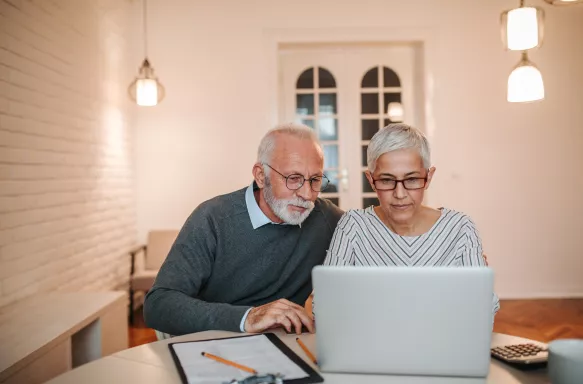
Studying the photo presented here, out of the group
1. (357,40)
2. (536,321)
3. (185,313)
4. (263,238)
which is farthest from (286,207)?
(357,40)

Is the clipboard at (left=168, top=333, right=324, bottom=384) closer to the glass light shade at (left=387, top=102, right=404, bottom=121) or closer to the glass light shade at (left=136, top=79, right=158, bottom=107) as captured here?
the glass light shade at (left=136, top=79, right=158, bottom=107)

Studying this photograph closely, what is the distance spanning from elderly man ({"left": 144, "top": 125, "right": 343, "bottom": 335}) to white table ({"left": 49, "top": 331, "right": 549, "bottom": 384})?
1.76 ft

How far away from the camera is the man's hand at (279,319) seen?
141 centimetres

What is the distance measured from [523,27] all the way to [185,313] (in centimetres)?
261

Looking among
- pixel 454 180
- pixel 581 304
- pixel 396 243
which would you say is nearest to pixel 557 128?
pixel 454 180

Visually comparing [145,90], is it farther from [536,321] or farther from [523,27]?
[536,321]

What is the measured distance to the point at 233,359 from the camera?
1.20 metres

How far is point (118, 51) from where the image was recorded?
4.74 meters

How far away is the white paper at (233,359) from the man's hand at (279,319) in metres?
0.06

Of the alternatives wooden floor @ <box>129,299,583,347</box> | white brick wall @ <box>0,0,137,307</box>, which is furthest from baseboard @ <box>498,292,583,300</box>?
white brick wall @ <box>0,0,137,307</box>

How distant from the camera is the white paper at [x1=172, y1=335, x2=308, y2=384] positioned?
1100mm

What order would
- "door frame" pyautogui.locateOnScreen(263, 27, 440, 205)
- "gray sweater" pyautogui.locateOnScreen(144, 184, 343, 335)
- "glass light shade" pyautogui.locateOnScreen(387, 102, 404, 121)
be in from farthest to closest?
"glass light shade" pyautogui.locateOnScreen(387, 102, 404, 121) < "door frame" pyautogui.locateOnScreen(263, 27, 440, 205) < "gray sweater" pyautogui.locateOnScreen(144, 184, 343, 335)

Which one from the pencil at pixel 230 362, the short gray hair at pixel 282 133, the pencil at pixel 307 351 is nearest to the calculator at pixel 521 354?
the pencil at pixel 307 351

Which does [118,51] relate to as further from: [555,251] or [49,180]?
[555,251]
